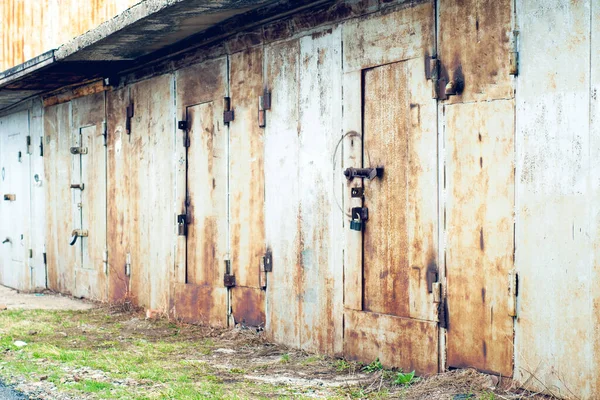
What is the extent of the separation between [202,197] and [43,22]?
4171mm

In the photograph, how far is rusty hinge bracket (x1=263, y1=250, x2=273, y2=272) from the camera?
7145mm

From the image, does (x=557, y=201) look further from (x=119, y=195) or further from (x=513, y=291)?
(x=119, y=195)

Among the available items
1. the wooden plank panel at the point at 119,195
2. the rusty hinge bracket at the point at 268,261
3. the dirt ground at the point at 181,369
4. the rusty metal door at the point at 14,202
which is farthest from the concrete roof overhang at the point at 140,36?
the dirt ground at the point at 181,369

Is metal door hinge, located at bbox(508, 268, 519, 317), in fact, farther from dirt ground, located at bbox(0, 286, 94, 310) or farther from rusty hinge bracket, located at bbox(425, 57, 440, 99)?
dirt ground, located at bbox(0, 286, 94, 310)

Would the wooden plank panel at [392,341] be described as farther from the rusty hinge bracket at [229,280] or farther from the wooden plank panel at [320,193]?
the rusty hinge bracket at [229,280]

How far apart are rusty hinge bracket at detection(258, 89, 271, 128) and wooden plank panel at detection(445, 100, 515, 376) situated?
2.18 m

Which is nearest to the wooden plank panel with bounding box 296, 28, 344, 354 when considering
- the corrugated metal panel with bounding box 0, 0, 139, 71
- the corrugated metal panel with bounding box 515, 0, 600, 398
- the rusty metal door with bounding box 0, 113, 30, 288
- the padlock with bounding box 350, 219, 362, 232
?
the padlock with bounding box 350, 219, 362, 232

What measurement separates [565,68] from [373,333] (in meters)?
2.45

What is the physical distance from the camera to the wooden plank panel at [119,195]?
960cm

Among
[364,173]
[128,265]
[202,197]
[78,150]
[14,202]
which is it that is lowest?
[128,265]

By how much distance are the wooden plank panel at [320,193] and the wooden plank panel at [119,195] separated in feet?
11.1

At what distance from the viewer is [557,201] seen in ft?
15.6

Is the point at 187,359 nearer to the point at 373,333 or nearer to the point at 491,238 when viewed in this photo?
the point at 373,333

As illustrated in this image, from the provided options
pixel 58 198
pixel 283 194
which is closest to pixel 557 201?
pixel 283 194
